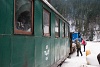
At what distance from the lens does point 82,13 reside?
65625 mm

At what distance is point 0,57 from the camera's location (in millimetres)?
3006

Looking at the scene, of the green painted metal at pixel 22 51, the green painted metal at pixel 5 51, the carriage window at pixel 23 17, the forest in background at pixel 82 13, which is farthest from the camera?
the forest in background at pixel 82 13

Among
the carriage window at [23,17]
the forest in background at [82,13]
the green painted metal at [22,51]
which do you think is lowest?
the green painted metal at [22,51]

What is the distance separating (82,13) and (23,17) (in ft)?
206

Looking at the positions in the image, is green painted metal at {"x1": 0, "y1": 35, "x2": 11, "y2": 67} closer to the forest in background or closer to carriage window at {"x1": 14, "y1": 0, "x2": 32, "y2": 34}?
carriage window at {"x1": 14, "y1": 0, "x2": 32, "y2": 34}

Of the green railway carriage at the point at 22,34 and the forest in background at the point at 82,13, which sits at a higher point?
the forest in background at the point at 82,13

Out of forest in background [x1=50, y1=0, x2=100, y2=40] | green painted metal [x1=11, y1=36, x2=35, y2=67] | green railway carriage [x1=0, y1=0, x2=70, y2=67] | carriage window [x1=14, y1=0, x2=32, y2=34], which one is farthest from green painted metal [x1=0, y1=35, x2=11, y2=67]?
forest in background [x1=50, y1=0, x2=100, y2=40]

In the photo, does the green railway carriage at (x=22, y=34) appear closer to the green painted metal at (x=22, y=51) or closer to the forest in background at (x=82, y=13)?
the green painted metal at (x=22, y=51)

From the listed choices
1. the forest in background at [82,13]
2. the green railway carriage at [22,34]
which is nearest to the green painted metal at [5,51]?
the green railway carriage at [22,34]

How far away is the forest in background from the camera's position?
60.6 metres

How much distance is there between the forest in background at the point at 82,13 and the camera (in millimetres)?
60612

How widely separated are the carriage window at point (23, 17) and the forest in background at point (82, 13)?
2114 inches

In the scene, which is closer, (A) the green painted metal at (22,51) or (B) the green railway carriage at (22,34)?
(B) the green railway carriage at (22,34)

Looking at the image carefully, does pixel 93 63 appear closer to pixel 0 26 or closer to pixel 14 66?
pixel 14 66
